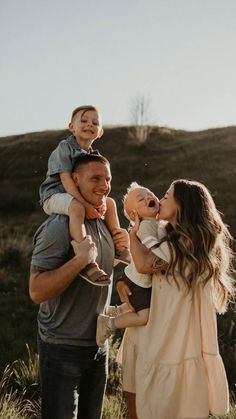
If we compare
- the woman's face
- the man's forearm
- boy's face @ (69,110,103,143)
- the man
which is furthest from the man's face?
boy's face @ (69,110,103,143)

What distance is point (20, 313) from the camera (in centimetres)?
991

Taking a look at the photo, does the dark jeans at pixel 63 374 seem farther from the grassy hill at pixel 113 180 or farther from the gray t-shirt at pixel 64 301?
the grassy hill at pixel 113 180

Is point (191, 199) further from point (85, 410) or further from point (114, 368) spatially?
point (114, 368)

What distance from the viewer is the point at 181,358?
2910 mm

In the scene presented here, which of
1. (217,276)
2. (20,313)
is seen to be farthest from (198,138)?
(217,276)

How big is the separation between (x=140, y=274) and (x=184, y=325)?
38cm

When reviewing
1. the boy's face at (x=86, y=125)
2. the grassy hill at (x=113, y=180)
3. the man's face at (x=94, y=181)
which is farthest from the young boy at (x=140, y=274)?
the grassy hill at (x=113, y=180)

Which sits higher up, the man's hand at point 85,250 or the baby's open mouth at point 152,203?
the baby's open mouth at point 152,203

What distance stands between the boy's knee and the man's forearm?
350 millimetres

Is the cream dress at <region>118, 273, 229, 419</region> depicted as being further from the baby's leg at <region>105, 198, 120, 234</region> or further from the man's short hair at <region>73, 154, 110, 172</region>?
the man's short hair at <region>73, 154, 110, 172</region>

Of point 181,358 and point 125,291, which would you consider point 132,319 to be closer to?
point 125,291

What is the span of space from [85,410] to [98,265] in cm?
86

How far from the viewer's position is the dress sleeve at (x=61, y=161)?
11.5ft

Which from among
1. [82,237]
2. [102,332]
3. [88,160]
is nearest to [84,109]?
[88,160]
